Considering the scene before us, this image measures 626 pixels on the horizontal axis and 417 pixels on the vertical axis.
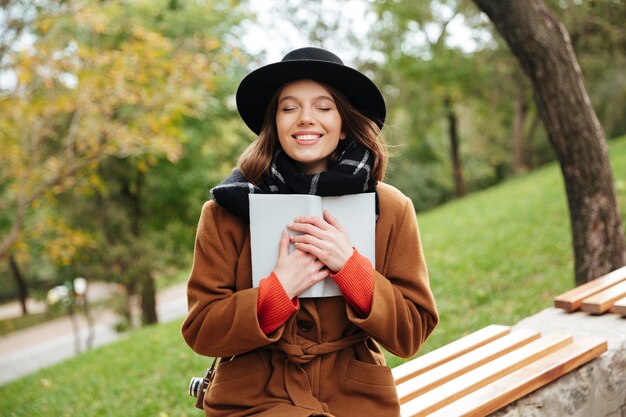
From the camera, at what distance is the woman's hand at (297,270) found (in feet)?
5.76

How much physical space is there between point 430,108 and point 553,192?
9662mm

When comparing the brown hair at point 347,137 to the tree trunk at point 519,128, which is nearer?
the brown hair at point 347,137

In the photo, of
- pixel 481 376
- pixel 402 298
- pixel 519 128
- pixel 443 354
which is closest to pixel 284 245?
pixel 402 298

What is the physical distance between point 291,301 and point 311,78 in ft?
2.33

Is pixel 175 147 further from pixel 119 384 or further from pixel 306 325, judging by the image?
pixel 306 325

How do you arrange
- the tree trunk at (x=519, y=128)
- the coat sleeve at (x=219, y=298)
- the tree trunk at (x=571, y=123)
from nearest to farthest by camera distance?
the coat sleeve at (x=219, y=298), the tree trunk at (x=571, y=123), the tree trunk at (x=519, y=128)

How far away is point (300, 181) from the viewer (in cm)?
187

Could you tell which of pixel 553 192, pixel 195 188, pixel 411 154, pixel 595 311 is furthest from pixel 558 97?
pixel 411 154

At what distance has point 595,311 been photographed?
3.35m

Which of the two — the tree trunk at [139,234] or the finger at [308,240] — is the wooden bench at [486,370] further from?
the tree trunk at [139,234]

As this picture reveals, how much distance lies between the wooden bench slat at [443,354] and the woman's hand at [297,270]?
3.44 ft

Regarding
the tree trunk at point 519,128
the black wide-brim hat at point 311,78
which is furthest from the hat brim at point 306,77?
the tree trunk at point 519,128

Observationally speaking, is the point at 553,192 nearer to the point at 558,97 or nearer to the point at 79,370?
the point at 558,97

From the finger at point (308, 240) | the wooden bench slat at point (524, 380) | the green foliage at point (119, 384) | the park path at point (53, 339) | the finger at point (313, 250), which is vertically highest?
the finger at point (308, 240)
